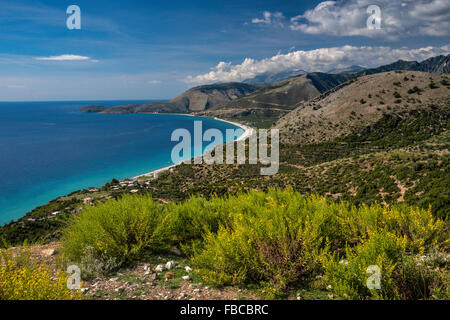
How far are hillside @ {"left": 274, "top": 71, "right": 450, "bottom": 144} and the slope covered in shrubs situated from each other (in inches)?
1767

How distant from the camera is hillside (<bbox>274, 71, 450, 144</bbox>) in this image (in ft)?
147

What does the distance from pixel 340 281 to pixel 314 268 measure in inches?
34.4

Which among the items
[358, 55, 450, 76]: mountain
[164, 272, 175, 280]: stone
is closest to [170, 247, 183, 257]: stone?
[164, 272, 175, 280]: stone

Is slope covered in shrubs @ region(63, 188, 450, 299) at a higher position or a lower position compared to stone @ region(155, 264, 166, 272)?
higher

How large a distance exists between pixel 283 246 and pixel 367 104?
181 feet

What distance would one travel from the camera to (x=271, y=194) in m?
7.42

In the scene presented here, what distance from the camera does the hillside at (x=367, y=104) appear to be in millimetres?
44688

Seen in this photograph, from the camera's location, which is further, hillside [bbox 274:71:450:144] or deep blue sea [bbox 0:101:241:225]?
hillside [bbox 274:71:450:144]

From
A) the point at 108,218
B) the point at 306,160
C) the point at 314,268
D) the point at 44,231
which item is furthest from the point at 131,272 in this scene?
the point at 306,160

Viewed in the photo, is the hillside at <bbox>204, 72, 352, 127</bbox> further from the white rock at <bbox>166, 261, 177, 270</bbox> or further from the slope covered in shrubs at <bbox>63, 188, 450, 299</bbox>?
the white rock at <bbox>166, 261, 177, 270</bbox>

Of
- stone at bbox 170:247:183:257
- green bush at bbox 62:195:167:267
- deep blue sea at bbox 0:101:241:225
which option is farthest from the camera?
deep blue sea at bbox 0:101:241:225

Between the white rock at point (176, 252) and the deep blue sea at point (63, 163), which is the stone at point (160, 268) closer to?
the white rock at point (176, 252)

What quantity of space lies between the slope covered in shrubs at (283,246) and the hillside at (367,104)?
44.9 m

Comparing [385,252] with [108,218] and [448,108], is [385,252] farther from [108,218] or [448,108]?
[448,108]
